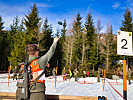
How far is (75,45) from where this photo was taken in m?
37.3

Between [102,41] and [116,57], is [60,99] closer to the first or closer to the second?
[102,41]

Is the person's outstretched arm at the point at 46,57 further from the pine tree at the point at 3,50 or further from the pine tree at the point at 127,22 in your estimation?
the pine tree at the point at 3,50

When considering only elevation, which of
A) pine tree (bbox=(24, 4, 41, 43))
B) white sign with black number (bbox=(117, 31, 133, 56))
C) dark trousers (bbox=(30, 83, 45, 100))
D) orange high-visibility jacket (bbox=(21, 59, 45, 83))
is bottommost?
dark trousers (bbox=(30, 83, 45, 100))

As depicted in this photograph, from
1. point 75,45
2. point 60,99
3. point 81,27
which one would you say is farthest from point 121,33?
point 81,27

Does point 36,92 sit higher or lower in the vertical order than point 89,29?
lower

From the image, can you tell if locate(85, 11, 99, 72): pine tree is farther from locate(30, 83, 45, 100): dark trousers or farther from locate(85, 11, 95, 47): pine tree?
locate(30, 83, 45, 100): dark trousers

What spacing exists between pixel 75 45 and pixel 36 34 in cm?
1128

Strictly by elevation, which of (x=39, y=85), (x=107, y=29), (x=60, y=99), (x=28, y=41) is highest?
(x=107, y=29)

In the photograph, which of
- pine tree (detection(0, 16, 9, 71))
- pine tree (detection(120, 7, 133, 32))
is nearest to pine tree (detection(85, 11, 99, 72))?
pine tree (detection(120, 7, 133, 32))

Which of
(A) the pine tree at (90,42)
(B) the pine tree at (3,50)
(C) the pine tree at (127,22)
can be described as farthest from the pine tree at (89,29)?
(B) the pine tree at (3,50)

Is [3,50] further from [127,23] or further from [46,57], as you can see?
[46,57]

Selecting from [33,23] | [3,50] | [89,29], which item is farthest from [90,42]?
[3,50]

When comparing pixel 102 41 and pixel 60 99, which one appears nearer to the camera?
pixel 60 99

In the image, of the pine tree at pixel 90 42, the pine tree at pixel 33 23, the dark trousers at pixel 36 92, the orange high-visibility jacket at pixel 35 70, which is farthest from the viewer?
the pine tree at pixel 90 42
